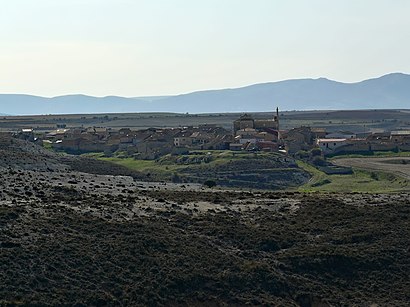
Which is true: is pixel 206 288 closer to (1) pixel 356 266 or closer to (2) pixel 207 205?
(1) pixel 356 266

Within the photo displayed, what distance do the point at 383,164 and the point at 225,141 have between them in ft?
77.9

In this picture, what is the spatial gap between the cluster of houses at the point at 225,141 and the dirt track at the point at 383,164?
8.09 metres

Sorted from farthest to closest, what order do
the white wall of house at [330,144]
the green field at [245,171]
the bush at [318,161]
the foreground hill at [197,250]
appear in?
1. the white wall of house at [330,144]
2. the bush at [318,161]
3. the green field at [245,171]
4. the foreground hill at [197,250]

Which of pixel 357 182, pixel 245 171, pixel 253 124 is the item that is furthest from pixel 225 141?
pixel 357 182

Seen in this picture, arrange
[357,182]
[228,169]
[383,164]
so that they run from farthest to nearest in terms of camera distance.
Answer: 1. [383,164]
2. [228,169]
3. [357,182]

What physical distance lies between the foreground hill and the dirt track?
39062 millimetres

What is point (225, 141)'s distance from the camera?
10819cm

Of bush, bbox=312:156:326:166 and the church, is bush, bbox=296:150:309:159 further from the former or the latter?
the church

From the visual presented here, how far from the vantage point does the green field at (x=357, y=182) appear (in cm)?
7062

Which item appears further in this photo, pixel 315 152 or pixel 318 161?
pixel 315 152

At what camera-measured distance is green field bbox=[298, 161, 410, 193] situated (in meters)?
70.6

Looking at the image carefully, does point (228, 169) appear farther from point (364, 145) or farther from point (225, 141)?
point (364, 145)

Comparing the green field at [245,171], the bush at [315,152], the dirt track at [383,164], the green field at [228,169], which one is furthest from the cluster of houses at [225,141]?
the dirt track at [383,164]

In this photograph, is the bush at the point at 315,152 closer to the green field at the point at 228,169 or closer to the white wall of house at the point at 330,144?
the white wall of house at the point at 330,144
